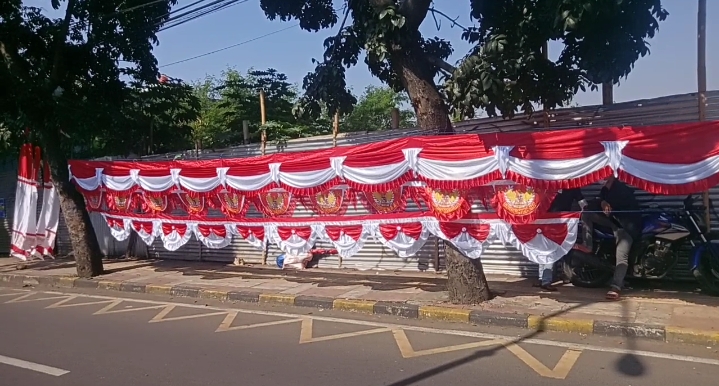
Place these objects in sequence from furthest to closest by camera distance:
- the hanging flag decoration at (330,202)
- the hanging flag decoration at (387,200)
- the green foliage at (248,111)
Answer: the green foliage at (248,111), the hanging flag decoration at (330,202), the hanging flag decoration at (387,200)

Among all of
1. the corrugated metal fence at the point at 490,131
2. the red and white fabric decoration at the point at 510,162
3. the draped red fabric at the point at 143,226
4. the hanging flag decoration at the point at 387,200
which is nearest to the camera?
the red and white fabric decoration at the point at 510,162

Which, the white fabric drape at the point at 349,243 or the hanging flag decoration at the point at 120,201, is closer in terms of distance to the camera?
the white fabric drape at the point at 349,243

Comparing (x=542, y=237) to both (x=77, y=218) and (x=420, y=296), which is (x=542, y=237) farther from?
(x=77, y=218)

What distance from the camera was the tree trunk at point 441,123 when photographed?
313 inches

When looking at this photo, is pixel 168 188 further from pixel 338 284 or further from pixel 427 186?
pixel 427 186

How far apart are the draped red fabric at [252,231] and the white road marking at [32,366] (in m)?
4.31

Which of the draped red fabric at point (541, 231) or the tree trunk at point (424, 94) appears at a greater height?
the tree trunk at point (424, 94)

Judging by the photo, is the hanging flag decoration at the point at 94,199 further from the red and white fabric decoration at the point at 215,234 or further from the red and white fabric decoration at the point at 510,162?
the red and white fabric decoration at the point at 510,162

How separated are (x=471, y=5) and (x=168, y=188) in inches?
235

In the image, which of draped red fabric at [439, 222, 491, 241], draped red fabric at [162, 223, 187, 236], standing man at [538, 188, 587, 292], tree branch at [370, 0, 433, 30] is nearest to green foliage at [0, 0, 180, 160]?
draped red fabric at [162, 223, 187, 236]

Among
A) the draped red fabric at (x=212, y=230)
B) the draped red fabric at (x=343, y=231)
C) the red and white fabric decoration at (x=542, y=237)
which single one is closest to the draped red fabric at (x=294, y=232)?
the draped red fabric at (x=343, y=231)

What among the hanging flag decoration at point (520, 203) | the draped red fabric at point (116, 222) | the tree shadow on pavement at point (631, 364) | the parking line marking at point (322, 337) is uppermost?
the hanging flag decoration at point (520, 203)

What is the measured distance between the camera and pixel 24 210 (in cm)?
1391

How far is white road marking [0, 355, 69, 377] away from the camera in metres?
5.97
